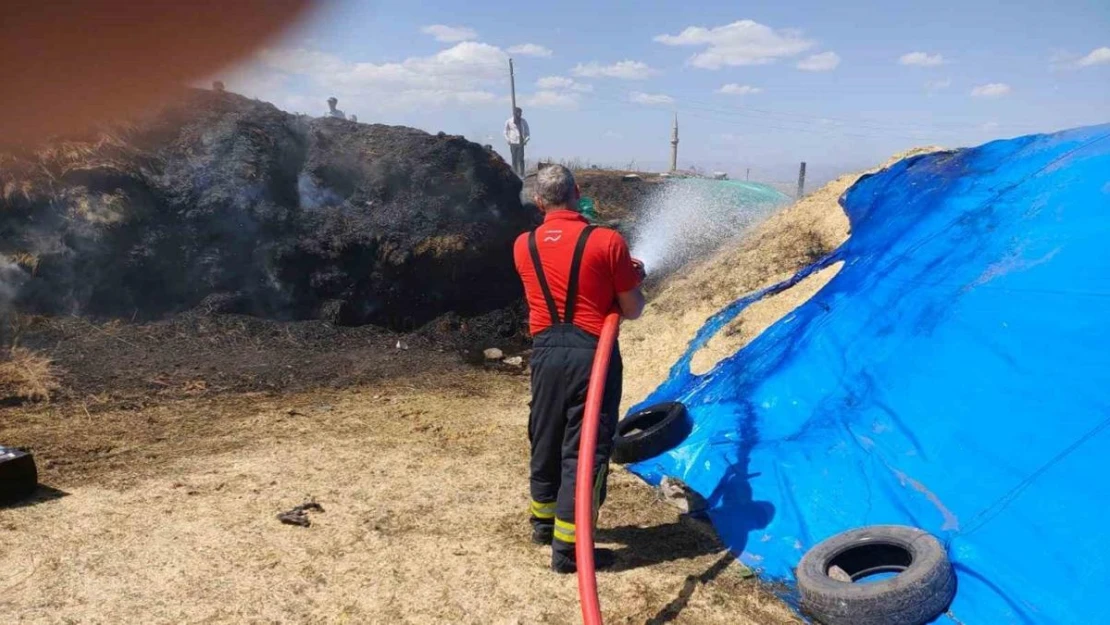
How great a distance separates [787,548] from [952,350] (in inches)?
65.7

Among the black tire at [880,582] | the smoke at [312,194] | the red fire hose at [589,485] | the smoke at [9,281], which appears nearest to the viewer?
the red fire hose at [589,485]

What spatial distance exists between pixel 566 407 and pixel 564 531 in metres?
0.64

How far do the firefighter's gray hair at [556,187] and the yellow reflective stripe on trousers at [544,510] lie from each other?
1.66m

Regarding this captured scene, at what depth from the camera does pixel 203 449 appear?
568 cm

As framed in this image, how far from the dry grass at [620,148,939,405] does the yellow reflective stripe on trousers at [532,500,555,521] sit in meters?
3.10

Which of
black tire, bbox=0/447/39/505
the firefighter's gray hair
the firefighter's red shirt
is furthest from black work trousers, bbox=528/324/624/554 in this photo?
black tire, bbox=0/447/39/505

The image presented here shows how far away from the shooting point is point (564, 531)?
3.82 meters

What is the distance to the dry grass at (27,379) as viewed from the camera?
666cm

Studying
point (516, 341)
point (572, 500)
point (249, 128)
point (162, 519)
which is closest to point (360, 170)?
point (249, 128)

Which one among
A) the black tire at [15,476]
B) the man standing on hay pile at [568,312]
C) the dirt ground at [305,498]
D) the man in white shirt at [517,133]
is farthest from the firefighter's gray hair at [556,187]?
the man in white shirt at [517,133]

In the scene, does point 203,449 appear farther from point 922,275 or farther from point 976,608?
point 922,275

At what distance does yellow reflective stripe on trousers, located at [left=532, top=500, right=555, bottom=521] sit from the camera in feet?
13.5

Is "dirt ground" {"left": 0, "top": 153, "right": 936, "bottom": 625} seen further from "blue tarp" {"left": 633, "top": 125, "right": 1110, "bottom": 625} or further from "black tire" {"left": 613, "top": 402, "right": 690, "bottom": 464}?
"blue tarp" {"left": 633, "top": 125, "right": 1110, "bottom": 625}

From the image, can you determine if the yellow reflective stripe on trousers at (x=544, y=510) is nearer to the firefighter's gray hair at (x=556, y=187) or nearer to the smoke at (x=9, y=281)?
the firefighter's gray hair at (x=556, y=187)
